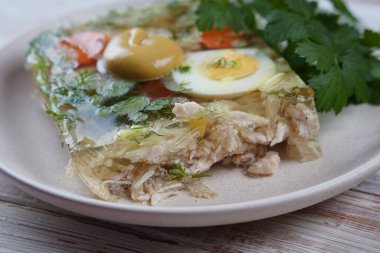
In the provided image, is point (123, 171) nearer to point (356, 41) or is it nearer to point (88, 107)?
point (88, 107)

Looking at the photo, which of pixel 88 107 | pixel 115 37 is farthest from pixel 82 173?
pixel 115 37

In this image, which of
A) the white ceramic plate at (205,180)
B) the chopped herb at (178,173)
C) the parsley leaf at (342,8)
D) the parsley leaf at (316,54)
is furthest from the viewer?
the parsley leaf at (342,8)

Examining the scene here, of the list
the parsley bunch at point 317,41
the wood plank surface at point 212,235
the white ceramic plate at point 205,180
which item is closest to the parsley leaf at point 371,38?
the parsley bunch at point 317,41

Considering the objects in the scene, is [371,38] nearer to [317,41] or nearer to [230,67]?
[317,41]

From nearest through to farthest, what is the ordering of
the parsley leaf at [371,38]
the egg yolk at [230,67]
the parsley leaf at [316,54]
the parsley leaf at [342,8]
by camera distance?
1. the egg yolk at [230,67]
2. the parsley leaf at [316,54]
3. the parsley leaf at [371,38]
4. the parsley leaf at [342,8]

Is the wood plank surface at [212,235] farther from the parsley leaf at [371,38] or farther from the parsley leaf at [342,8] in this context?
the parsley leaf at [342,8]

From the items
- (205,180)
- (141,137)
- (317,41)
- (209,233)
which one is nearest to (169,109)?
(141,137)

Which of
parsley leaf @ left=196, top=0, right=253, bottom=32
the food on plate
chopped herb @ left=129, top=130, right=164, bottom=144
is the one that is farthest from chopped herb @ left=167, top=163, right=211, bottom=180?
parsley leaf @ left=196, top=0, right=253, bottom=32

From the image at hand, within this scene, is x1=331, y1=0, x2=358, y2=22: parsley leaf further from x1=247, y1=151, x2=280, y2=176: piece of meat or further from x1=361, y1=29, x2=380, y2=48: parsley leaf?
x1=247, y1=151, x2=280, y2=176: piece of meat
